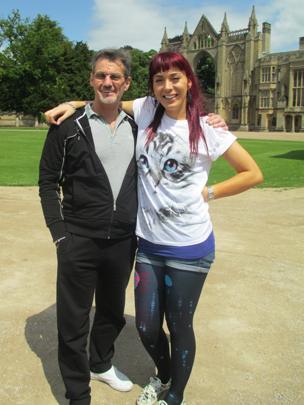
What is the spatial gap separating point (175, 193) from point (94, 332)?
4.02 feet

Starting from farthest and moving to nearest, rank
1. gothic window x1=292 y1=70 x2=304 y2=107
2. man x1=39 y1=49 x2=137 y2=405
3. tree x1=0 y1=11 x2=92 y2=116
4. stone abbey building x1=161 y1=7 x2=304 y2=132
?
1. stone abbey building x1=161 y1=7 x2=304 y2=132
2. gothic window x1=292 y1=70 x2=304 y2=107
3. tree x1=0 y1=11 x2=92 y2=116
4. man x1=39 y1=49 x2=137 y2=405

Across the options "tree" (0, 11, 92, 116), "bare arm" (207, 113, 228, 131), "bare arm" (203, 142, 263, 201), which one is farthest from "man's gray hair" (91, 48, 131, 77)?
"tree" (0, 11, 92, 116)

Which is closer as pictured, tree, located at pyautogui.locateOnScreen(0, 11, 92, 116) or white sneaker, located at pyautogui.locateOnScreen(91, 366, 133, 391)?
white sneaker, located at pyautogui.locateOnScreen(91, 366, 133, 391)

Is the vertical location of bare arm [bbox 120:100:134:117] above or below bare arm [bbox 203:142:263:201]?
above

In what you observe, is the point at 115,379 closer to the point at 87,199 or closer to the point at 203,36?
the point at 87,199

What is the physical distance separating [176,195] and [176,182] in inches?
3.0

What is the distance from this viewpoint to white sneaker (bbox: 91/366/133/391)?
3047 millimetres

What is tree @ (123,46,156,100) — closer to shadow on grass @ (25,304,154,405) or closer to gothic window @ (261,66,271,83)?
gothic window @ (261,66,271,83)

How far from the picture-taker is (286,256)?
621 centimetres

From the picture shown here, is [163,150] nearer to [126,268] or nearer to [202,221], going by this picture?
[202,221]

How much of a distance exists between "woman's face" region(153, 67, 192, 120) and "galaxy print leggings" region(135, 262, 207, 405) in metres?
0.95

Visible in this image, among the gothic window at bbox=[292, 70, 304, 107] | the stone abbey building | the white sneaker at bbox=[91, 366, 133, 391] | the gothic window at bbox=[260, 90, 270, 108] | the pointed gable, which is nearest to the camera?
the white sneaker at bbox=[91, 366, 133, 391]

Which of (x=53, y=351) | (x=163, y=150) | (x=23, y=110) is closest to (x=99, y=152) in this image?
(x=163, y=150)

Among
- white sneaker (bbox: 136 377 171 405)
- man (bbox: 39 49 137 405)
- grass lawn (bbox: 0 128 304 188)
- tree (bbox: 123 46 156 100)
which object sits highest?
tree (bbox: 123 46 156 100)
